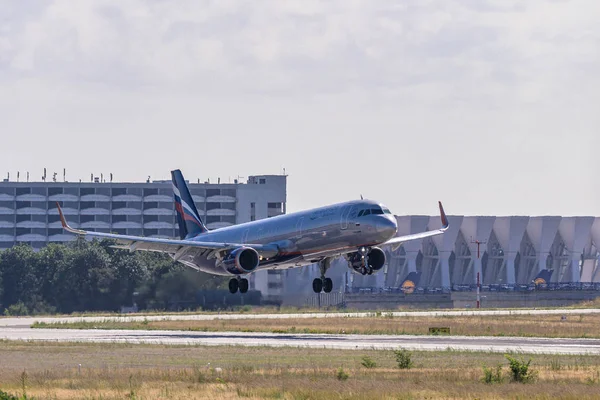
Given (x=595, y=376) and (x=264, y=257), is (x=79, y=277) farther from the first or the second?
(x=595, y=376)

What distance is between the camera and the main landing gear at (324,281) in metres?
78.0

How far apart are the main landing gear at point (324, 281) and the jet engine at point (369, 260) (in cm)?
434

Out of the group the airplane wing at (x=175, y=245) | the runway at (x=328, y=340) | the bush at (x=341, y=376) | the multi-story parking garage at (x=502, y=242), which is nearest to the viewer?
the bush at (x=341, y=376)

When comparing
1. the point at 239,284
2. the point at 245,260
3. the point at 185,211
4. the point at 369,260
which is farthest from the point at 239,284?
the point at 185,211

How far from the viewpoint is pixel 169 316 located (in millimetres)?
106125

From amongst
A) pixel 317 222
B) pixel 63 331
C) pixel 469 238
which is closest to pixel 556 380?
pixel 317 222

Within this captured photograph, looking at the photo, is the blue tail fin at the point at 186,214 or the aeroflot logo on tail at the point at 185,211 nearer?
the blue tail fin at the point at 186,214

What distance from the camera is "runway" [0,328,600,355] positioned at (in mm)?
63375

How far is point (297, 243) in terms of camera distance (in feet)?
244

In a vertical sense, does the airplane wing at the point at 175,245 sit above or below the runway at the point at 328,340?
above

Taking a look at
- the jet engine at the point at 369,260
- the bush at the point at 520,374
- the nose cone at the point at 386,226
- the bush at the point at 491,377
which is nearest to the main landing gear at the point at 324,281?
the jet engine at the point at 369,260

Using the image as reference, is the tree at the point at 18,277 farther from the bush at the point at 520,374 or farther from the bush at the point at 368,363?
the bush at the point at 520,374

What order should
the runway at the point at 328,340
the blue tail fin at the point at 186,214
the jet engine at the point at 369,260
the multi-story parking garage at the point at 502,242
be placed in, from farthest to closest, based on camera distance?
the multi-story parking garage at the point at 502,242 < the blue tail fin at the point at 186,214 < the jet engine at the point at 369,260 < the runway at the point at 328,340

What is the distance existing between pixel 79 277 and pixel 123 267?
690 cm
